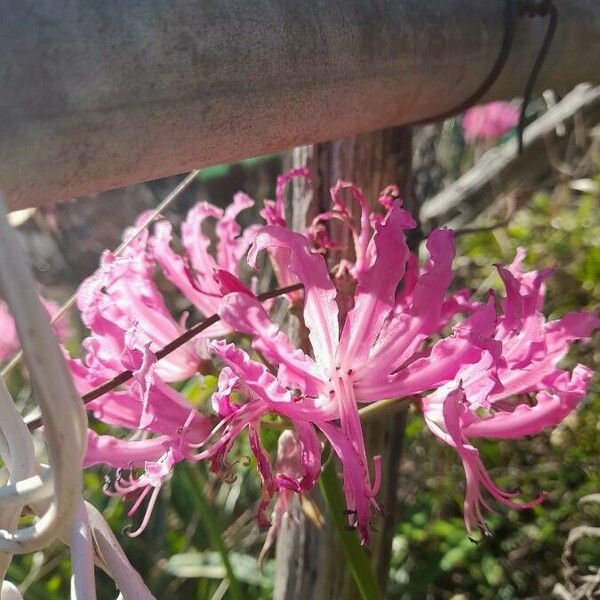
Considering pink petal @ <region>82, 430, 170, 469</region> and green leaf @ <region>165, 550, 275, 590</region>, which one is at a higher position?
pink petal @ <region>82, 430, 170, 469</region>

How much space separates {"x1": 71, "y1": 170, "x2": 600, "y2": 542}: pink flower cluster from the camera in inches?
21.1

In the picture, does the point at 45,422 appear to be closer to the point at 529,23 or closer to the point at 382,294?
the point at 382,294

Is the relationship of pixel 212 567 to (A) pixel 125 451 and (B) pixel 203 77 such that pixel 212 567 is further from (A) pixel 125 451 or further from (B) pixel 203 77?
(B) pixel 203 77

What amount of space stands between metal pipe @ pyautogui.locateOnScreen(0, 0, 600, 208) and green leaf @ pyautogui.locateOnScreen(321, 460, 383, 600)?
0.79 feet

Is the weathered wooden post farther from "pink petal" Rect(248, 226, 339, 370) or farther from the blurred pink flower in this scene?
the blurred pink flower

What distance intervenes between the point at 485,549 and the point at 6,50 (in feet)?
4.62

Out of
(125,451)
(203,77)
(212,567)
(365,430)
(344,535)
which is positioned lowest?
(212,567)

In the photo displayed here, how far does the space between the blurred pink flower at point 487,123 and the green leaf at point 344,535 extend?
201 centimetres

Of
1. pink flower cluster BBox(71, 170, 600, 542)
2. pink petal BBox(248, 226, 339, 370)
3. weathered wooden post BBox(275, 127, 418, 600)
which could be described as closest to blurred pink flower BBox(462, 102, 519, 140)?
weathered wooden post BBox(275, 127, 418, 600)

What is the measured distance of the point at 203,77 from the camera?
18.6 inches

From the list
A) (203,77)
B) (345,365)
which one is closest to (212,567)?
(345,365)

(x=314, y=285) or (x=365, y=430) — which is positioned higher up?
(x=314, y=285)

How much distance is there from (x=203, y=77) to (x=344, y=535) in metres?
0.36

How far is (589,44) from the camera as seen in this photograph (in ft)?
2.87
